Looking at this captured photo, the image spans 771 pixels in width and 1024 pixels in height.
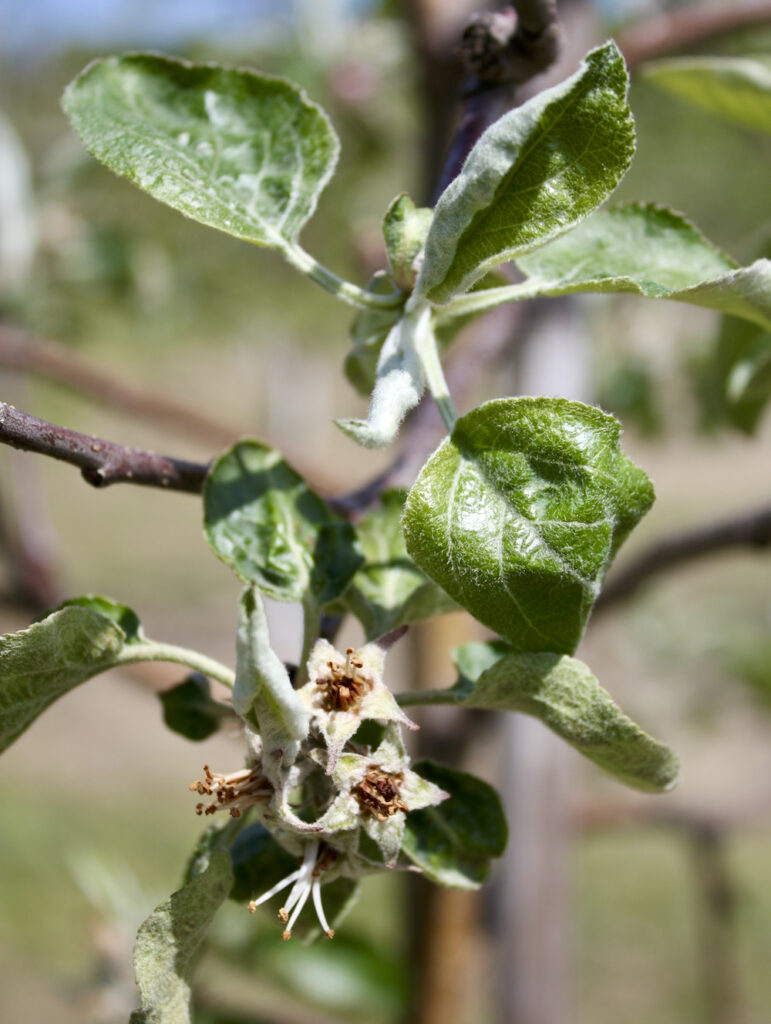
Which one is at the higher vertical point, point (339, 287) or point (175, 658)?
point (339, 287)

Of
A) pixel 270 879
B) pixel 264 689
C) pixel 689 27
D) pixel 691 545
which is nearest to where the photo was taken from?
pixel 264 689

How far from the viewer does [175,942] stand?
315 mm

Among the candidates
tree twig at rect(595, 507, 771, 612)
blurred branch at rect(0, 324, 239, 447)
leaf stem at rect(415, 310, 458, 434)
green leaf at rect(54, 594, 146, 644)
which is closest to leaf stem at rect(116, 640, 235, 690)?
green leaf at rect(54, 594, 146, 644)

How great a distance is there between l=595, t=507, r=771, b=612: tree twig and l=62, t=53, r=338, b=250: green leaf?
0.40m

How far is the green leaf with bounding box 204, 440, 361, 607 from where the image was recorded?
364 mm

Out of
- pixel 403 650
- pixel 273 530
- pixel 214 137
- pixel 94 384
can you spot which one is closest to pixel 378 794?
pixel 273 530

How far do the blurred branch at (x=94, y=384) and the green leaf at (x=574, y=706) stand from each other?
74cm

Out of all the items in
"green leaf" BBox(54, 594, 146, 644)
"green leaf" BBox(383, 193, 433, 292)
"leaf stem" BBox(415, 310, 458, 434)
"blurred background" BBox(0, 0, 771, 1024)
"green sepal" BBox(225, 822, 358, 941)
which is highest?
"green leaf" BBox(383, 193, 433, 292)

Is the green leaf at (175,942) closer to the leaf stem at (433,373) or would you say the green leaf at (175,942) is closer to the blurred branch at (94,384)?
the leaf stem at (433,373)

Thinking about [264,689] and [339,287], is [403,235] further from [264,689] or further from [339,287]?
[264,689]

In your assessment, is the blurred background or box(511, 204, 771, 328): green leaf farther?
the blurred background

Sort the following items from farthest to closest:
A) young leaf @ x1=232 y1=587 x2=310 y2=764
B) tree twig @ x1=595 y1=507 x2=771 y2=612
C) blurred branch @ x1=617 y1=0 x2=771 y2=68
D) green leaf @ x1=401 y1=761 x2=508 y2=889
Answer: blurred branch @ x1=617 y1=0 x2=771 y2=68, tree twig @ x1=595 y1=507 x2=771 y2=612, green leaf @ x1=401 y1=761 x2=508 y2=889, young leaf @ x1=232 y1=587 x2=310 y2=764

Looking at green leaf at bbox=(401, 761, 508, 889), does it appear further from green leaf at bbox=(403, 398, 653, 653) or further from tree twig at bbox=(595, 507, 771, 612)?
tree twig at bbox=(595, 507, 771, 612)

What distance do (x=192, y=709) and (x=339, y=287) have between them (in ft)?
0.54
